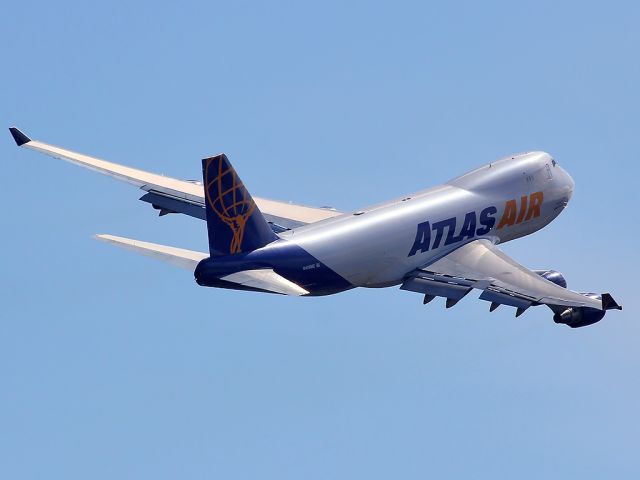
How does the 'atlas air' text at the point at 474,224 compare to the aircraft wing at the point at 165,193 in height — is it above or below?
below

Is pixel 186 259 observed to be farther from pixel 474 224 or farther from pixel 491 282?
pixel 474 224

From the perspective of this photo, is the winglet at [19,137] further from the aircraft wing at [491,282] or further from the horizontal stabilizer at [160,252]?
the aircraft wing at [491,282]

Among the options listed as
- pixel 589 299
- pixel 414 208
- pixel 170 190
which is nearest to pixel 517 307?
pixel 589 299

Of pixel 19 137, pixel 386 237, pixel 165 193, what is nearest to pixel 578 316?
pixel 386 237

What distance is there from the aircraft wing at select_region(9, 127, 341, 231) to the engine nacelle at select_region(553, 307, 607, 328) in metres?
17.1

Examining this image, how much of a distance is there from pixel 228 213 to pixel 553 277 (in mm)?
19212

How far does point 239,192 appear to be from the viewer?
7938 centimetres

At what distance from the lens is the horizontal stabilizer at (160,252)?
79938 millimetres

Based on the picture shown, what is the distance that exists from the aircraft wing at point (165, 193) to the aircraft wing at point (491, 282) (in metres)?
9.33

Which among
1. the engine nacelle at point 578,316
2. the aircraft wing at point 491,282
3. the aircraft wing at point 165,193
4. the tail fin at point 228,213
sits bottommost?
the engine nacelle at point 578,316

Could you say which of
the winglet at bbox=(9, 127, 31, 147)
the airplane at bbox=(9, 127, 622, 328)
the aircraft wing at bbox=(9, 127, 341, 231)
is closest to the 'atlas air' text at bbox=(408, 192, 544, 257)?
the airplane at bbox=(9, 127, 622, 328)

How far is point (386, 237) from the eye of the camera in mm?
85625

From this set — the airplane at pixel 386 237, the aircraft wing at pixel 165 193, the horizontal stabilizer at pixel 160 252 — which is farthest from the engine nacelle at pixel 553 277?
the horizontal stabilizer at pixel 160 252

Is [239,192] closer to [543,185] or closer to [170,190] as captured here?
[170,190]
